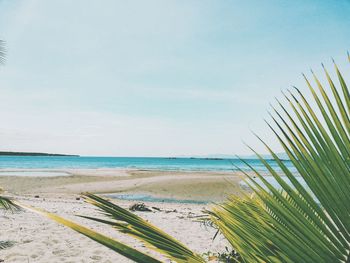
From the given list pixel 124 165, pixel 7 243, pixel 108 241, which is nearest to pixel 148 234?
pixel 108 241

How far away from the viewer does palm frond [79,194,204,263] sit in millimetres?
708

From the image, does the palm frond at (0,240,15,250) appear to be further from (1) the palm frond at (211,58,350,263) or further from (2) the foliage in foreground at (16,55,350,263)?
(1) the palm frond at (211,58,350,263)

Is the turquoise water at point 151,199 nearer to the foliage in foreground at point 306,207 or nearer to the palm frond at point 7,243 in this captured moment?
the palm frond at point 7,243

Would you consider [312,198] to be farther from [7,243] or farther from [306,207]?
[7,243]

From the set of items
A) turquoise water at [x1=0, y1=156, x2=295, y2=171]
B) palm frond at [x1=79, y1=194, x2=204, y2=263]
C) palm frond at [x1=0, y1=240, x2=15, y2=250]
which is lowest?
turquoise water at [x1=0, y1=156, x2=295, y2=171]

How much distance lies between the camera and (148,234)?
73cm

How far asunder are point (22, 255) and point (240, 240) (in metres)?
4.95

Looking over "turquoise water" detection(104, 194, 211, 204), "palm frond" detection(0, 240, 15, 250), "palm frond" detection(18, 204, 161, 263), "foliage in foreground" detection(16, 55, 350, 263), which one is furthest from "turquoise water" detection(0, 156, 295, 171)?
"palm frond" detection(18, 204, 161, 263)

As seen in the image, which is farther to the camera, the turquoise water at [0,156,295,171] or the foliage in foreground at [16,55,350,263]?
the turquoise water at [0,156,295,171]

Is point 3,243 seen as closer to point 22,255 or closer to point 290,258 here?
point 22,255

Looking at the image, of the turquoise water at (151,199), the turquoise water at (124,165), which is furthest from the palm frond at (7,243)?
the turquoise water at (124,165)

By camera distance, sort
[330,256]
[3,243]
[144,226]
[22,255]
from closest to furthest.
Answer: [330,256]
[144,226]
[22,255]
[3,243]

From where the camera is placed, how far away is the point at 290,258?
62cm

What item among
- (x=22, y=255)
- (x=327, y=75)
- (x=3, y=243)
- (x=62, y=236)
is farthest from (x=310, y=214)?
(x=62, y=236)
